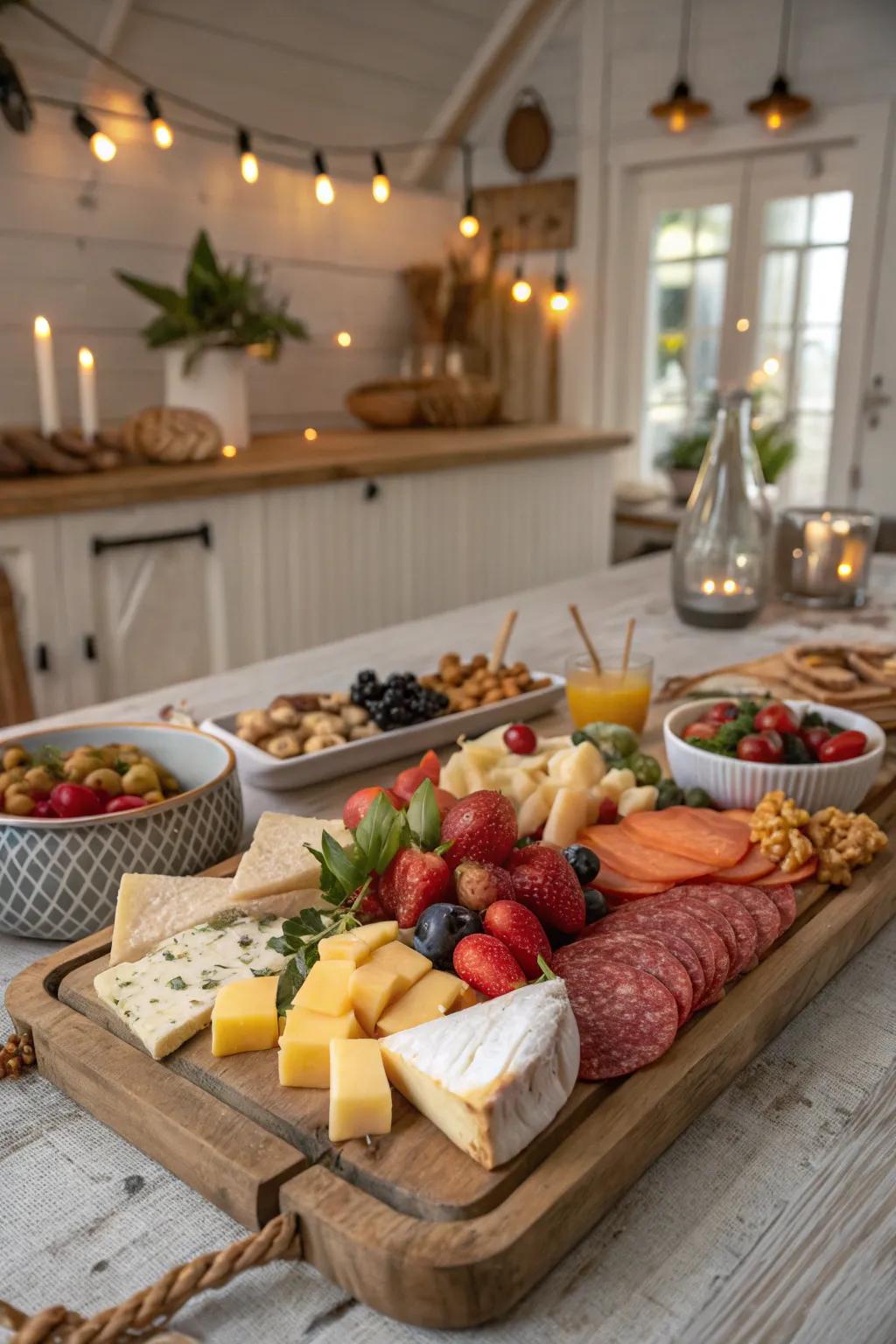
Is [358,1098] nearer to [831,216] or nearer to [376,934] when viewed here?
[376,934]

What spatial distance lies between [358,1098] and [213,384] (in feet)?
10.5

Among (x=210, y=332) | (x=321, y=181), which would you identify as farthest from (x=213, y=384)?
(x=321, y=181)

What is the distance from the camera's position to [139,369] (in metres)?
3.76

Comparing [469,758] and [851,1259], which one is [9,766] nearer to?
[469,758]

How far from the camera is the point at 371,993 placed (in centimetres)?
74

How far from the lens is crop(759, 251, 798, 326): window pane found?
168 inches

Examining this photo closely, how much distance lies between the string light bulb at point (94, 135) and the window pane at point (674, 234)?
2.24 meters

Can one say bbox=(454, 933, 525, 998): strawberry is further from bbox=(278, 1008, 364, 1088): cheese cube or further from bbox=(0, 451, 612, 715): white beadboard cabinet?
bbox=(0, 451, 612, 715): white beadboard cabinet

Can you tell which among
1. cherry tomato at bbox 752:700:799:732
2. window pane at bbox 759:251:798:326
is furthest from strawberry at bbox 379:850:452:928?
window pane at bbox 759:251:798:326

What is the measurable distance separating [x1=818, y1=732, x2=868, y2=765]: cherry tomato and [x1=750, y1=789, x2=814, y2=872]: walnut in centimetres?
13

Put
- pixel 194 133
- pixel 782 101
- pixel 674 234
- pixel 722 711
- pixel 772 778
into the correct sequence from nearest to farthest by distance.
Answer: pixel 772 778 < pixel 722 711 < pixel 194 133 < pixel 782 101 < pixel 674 234

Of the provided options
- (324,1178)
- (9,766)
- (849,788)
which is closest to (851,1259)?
(324,1178)

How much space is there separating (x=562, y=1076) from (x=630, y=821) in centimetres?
40

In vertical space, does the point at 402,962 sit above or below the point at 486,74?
below
